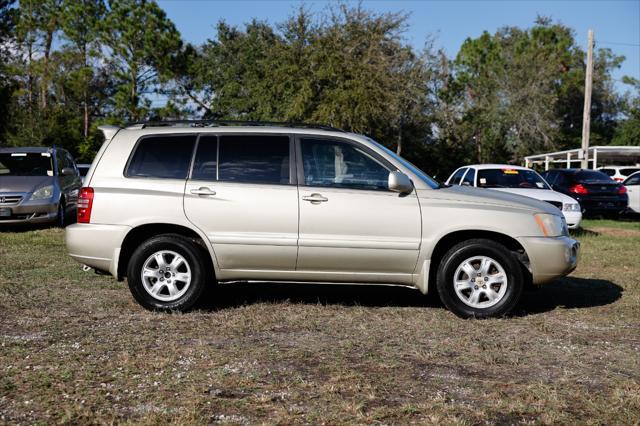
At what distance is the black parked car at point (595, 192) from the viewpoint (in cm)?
1933

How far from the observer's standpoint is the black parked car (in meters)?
19.3

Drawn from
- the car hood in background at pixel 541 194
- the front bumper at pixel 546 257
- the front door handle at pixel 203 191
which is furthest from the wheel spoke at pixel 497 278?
the car hood in background at pixel 541 194

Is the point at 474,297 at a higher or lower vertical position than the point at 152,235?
lower

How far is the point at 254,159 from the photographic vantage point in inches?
275

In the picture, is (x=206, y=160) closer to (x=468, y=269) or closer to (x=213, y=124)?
(x=213, y=124)

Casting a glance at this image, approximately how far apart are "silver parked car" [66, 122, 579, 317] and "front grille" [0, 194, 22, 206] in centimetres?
765

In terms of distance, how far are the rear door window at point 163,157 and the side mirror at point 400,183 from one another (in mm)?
1906

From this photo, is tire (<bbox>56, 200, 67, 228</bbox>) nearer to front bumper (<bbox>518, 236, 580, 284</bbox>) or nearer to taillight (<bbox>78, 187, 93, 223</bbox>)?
taillight (<bbox>78, 187, 93, 223</bbox>)

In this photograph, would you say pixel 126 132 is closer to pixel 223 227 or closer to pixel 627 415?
pixel 223 227

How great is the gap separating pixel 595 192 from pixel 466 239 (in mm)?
13718

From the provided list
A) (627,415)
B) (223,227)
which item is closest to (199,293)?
(223,227)

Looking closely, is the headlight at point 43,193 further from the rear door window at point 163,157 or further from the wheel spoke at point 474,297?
the wheel spoke at point 474,297

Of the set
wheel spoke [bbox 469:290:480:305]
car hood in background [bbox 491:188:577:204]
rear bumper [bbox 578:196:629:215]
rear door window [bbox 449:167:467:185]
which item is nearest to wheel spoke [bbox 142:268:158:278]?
wheel spoke [bbox 469:290:480:305]

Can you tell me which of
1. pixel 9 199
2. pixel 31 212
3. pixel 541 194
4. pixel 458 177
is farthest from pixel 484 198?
pixel 9 199
